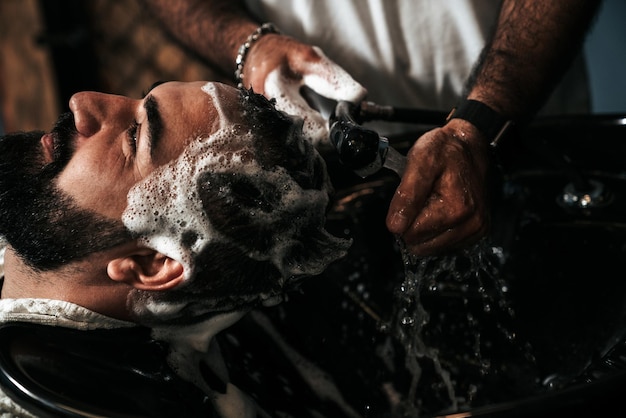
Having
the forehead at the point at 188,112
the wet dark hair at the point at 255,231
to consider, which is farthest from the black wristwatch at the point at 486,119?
the forehead at the point at 188,112

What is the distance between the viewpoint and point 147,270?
3.40ft

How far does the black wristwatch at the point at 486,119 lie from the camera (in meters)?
1.20

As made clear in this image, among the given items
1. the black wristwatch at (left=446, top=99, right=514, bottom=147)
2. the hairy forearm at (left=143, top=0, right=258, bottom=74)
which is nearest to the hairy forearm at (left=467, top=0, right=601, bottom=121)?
the black wristwatch at (left=446, top=99, right=514, bottom=147)

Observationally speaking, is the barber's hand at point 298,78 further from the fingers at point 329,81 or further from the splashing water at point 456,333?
the splashing water at point 456,333

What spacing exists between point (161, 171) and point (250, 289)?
0.22m

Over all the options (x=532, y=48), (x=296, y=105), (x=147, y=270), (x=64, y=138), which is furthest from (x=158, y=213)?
(x=532, y=48)

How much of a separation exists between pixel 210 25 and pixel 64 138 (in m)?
0.72

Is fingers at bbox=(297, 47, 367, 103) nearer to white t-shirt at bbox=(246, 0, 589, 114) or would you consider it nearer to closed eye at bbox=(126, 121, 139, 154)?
white t-shirt at bbox=(246, 0, 589, 114)

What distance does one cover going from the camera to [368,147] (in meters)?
1.04

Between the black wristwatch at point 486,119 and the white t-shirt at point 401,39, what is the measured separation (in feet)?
1.18

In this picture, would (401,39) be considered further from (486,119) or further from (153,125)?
(153,125)

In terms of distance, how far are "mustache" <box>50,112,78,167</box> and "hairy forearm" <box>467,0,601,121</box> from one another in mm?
680

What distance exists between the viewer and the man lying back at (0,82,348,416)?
101 cm

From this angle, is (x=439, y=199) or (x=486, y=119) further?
(x=486, y=119)
